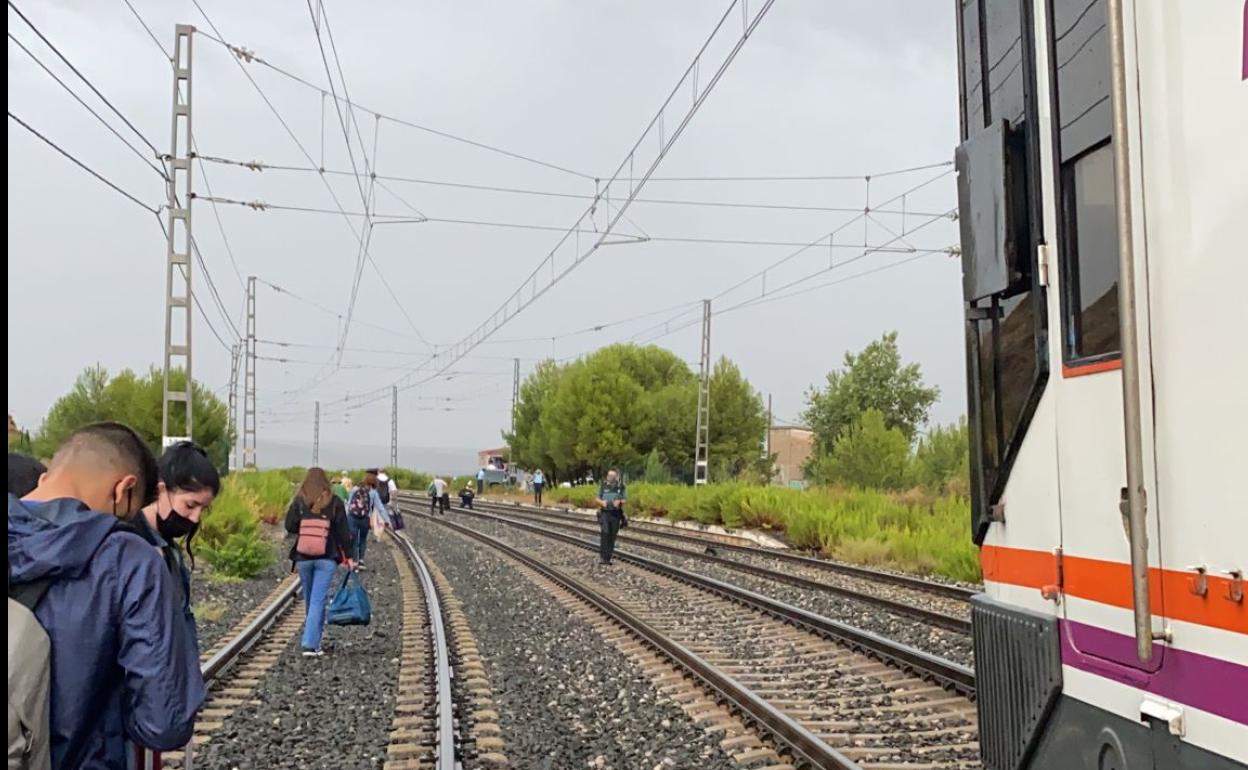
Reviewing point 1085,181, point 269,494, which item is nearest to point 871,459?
point 269,494

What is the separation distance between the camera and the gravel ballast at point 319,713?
7.55 metres

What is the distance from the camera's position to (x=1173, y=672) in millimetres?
2613

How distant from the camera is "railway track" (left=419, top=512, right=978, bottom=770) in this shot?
23.8 ft

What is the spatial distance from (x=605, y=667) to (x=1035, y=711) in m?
7.85

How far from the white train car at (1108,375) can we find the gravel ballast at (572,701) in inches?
165

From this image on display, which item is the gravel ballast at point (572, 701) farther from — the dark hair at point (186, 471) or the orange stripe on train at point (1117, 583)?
the orange stripe on train at point (1117, 583)

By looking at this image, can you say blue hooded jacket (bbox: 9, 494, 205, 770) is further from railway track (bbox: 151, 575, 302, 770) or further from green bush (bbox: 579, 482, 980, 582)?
green bush (bbox: 579, 482, 980, 582)

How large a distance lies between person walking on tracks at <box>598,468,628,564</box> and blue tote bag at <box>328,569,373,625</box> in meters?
8.38

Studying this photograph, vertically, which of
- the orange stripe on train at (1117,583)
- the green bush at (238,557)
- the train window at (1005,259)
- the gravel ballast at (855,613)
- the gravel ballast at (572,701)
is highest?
the train window at (1005,259)

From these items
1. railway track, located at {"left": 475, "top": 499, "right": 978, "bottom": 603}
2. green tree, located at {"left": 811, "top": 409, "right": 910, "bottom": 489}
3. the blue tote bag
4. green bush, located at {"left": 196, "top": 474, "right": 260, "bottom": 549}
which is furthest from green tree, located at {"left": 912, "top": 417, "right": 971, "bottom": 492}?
the blue tote bag

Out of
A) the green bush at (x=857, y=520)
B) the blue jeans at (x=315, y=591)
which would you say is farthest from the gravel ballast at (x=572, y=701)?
the green bush at (x=857, y=520)

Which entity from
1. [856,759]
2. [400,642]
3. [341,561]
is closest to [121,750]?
[856,759]

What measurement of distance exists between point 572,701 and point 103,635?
7055 mm

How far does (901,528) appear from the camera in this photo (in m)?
25.8
